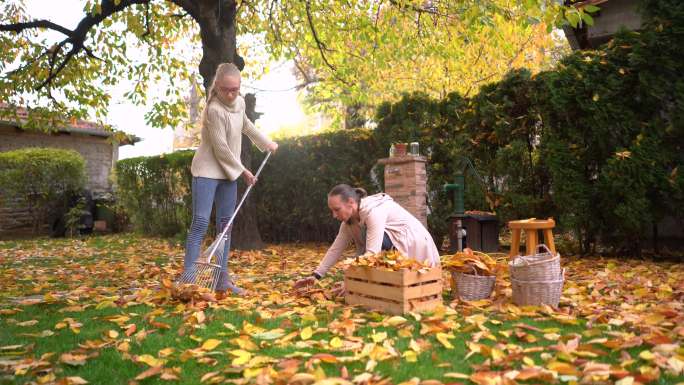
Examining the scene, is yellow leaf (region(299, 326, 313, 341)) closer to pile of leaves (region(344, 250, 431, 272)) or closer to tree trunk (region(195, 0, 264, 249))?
pile of leaves (region(344, 250, 431, 272))

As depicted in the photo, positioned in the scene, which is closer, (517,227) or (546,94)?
(517,227)

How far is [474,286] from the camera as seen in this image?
3.78 metres

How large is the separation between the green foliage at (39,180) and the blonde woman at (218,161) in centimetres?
949

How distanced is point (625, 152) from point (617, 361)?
3765 millimetres

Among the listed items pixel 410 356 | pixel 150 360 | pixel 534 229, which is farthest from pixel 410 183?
pixel 150 360

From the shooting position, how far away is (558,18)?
4.61 meters

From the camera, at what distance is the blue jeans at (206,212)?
410 centimetres

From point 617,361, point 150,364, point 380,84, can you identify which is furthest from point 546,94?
point 380,84

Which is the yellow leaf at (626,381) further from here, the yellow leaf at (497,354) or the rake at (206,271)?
the rake at (206,271)

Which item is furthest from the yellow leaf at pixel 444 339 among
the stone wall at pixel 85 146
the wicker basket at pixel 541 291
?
the stone wall at pixel 85 146

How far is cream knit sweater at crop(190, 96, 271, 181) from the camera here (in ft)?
13.5

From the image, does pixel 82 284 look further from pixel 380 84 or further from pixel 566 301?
pixel 380 84

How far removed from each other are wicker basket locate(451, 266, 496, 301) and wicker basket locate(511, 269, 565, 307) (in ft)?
0.88

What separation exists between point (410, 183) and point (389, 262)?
3.27 m
